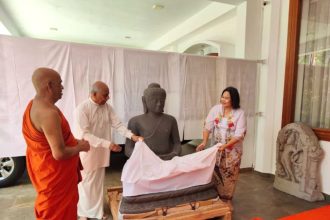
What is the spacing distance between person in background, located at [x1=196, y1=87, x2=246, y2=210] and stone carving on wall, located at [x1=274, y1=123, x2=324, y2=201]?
100 centimetres

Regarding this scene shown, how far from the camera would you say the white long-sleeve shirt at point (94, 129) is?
175 cm

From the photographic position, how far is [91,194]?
197 cm

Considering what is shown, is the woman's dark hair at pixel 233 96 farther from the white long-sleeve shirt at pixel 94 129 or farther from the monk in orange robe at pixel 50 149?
the monk in orange robe at pixel 50 149

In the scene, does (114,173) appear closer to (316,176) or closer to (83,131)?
(83,131)

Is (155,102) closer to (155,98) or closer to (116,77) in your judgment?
(155,98)

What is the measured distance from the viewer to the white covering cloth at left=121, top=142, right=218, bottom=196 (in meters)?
1.64

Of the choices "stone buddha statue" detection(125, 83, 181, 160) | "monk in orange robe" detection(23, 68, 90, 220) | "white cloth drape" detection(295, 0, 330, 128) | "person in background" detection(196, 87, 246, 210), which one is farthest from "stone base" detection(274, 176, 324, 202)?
"monk in orange robe" detection(23, 68, 90, 220)

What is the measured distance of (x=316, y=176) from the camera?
8.48 ft

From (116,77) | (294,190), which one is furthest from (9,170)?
(294,190)

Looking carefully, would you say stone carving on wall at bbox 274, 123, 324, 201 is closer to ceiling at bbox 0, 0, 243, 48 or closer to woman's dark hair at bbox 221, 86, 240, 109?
woman's dark hair at bbox 221, 86, 240, 109

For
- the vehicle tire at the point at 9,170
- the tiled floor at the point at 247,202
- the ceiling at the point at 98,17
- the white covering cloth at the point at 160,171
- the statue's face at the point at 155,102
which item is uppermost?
the ceiling at the point at 98,17

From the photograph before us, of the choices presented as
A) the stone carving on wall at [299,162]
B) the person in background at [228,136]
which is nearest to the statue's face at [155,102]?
the person in background at [228,136]

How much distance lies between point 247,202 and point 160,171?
141 cm

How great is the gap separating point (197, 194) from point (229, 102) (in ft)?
2.96
